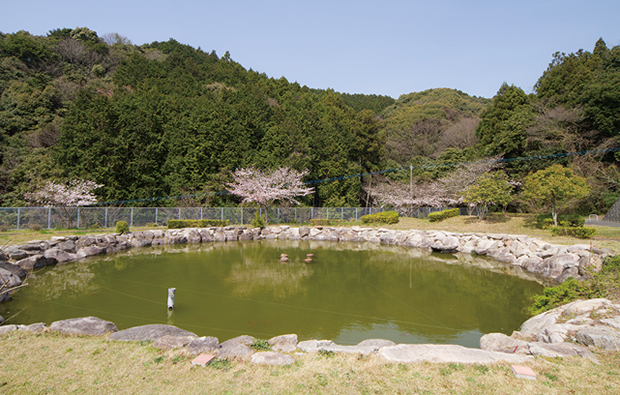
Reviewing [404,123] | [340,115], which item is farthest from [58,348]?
[404,123]

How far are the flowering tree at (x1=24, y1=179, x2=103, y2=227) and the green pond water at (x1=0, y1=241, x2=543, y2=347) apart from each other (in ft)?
28.4

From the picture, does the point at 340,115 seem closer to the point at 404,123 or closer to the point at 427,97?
the point at 404,123

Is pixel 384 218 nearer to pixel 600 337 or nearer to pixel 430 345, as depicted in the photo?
pixel 600 337

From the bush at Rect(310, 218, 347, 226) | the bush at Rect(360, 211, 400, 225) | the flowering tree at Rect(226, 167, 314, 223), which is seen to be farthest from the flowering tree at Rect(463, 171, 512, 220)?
the flowering tree at Rect(226, 167, 314, 223)

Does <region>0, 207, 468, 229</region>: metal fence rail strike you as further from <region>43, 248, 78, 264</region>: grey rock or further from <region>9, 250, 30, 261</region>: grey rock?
<region>9, 250, 30, 261</region>: grey rock

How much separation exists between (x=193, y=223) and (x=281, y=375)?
1839 cm

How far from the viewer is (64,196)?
19922 mm

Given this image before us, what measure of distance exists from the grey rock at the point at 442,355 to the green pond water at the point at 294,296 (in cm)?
159

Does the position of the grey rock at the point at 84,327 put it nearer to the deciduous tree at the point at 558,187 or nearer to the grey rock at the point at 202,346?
the grey rock at the point at 202,346

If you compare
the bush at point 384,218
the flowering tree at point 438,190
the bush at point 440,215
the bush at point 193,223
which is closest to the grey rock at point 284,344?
the bush at point 193,223

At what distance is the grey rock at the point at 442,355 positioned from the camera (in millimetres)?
3943

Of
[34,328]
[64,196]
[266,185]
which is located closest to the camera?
[34,328]

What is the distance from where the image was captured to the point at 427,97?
180ft

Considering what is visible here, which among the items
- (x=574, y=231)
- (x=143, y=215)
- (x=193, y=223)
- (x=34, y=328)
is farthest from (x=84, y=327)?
(x=143, y=215)
